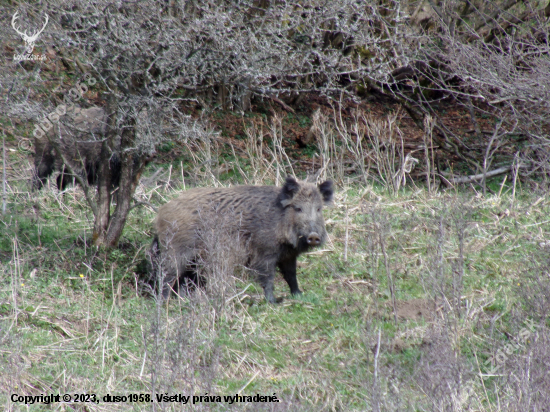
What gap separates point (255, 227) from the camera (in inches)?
280

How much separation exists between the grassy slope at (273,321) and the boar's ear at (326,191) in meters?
0.78

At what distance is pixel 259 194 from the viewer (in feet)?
24.2

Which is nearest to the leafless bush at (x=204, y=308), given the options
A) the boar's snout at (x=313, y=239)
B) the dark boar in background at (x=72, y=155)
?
the boar's snout at (x=313, y=239)

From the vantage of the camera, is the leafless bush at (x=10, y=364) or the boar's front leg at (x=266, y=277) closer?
the leafless bush at (x=10, y=364)

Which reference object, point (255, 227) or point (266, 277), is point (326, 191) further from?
point (266, 277)

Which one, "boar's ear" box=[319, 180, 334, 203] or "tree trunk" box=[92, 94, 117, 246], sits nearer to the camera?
"tree trunk" box=[92, 94, 117, 246]

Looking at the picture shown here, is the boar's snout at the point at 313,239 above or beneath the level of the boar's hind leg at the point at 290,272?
above

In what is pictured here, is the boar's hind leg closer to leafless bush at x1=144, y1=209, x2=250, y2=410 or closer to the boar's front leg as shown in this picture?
the boar's front leg

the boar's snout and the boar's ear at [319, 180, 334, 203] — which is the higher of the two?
the boar's ear at [319, 180, 334, 203]

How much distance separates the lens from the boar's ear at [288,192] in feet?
23.4

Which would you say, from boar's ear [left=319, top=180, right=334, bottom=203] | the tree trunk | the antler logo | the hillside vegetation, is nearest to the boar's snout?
the hillside vegetation

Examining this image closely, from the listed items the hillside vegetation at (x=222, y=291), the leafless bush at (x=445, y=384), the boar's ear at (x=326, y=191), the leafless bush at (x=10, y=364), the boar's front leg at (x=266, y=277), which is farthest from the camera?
the boar's ear at (x=326, y=191)

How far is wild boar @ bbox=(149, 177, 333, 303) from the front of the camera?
6832mm

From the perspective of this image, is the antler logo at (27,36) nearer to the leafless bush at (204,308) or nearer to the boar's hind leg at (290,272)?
the leafless bush at (204,308)
